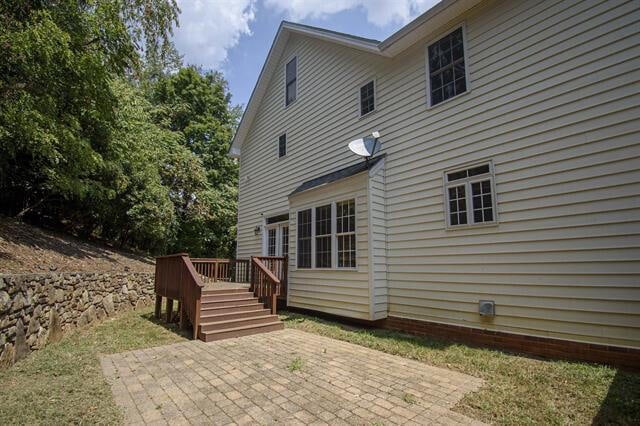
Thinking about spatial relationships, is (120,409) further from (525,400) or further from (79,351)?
(525,400)

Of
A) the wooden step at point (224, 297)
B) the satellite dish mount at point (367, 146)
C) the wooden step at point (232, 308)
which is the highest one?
the satellite dish mount at point (367, 146)

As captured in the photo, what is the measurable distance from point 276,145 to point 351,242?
611cm

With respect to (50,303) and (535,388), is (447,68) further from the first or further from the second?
(50,303)

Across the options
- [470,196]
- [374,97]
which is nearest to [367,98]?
[374,97]

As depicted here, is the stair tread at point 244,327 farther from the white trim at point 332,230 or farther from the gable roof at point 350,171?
the gable roof at point 350,171

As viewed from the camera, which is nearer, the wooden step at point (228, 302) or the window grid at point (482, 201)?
the window grid at point (482, 201)

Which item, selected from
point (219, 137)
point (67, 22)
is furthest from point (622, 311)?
point (219, 137)

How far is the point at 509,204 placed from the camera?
17.8ft

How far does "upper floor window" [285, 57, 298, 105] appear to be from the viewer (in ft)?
37.5

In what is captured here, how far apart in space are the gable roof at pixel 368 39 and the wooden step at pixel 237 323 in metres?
6.78

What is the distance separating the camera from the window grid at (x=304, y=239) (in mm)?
8586

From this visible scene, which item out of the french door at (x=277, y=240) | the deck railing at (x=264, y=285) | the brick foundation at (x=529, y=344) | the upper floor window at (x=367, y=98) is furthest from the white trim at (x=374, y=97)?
the brick foundation at (x=529, y=344)

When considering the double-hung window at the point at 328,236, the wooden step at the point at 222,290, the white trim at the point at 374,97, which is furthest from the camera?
the white trim at the point at 374,97

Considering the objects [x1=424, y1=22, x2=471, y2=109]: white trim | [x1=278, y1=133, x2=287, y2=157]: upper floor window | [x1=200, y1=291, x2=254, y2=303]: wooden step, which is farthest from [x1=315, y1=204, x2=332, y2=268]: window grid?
[x1=278, y1=133, x2=287, y2=157]: upper floor window
